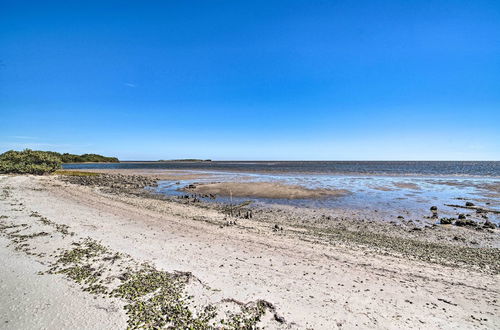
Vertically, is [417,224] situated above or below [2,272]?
below

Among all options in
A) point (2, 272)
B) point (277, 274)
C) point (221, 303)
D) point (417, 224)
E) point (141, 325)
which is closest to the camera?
point (141, 325)

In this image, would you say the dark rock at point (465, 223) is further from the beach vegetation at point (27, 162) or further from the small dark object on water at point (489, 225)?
the beach vegetation at point (27, 162)

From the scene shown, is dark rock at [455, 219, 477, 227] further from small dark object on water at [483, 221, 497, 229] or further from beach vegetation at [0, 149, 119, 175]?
beach vegetation at [0, 149, 119, 175]

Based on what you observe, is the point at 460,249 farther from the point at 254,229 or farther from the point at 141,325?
the point at 141,325

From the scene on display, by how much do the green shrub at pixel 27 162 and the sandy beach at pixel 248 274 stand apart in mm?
40087

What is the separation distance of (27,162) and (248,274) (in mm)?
60045

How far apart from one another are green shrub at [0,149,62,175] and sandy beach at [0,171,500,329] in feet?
132

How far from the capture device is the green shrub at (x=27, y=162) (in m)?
42.9

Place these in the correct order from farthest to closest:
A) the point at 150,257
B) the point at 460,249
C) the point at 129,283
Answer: the point at 460,249, the point at 150,257, the point at 129,283

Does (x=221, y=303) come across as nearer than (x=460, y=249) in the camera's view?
Yes

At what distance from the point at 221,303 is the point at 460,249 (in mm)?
12176

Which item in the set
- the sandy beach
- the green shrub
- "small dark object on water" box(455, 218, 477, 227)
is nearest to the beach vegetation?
the green shrub

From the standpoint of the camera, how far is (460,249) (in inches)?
439

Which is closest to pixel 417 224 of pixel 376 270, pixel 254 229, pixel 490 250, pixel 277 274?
pixel 490 250
